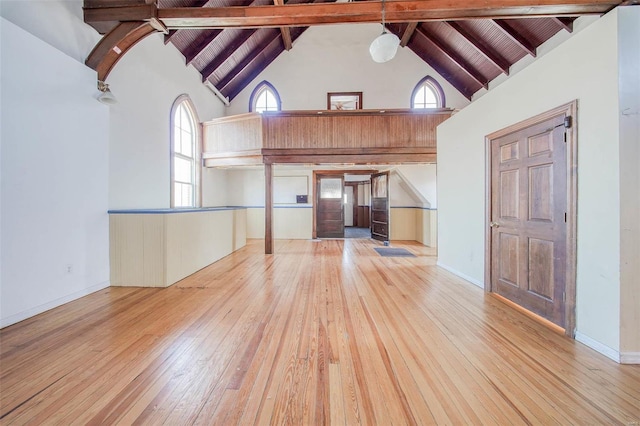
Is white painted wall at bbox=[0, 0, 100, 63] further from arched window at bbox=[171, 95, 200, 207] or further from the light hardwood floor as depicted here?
the light hardwood floor

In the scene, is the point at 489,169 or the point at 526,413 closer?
the point at 526,413

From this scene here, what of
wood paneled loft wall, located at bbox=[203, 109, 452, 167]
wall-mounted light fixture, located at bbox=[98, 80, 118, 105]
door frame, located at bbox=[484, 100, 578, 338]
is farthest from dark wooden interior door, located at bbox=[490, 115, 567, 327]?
wall-mounted light fixture, located at bbox=[98, 80, 118, 105]

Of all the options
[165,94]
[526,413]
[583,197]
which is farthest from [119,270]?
[583,197]

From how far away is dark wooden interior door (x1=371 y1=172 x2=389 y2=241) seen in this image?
279 inches

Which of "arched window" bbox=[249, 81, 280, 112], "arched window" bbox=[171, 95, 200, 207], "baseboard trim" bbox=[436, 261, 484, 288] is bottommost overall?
"baseboard trim" bbox=[436, 261, 484, 288]

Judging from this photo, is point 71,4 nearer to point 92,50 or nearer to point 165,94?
point 92,50

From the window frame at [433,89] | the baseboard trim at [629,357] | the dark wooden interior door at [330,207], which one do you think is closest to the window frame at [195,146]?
the dark wooden interior door at [330,207]

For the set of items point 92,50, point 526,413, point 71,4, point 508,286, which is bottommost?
point 526,413

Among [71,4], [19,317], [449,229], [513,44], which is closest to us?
[19,317]

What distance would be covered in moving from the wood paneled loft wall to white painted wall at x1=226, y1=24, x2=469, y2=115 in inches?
96.3

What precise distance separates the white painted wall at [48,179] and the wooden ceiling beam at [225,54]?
133 inches

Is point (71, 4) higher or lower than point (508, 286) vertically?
higher

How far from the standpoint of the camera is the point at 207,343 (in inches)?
79.1

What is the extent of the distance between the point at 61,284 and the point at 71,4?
3.21 metres
